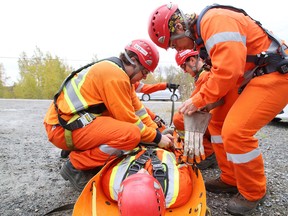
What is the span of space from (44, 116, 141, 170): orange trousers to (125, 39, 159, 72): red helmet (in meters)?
0.76

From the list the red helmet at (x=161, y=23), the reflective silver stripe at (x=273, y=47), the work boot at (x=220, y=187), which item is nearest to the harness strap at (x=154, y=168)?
the work boot at (x=220, y=187)

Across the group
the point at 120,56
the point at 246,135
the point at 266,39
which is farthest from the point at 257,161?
the point at 120,56

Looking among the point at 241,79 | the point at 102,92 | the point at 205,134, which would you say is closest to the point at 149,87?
the point at 205,134

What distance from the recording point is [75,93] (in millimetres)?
2766

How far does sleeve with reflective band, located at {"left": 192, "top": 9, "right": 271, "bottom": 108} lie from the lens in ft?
6.66

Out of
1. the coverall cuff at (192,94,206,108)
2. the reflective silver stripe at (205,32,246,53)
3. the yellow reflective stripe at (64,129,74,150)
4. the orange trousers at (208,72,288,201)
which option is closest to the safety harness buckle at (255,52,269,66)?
the orange trousers at (208,72,288,201)

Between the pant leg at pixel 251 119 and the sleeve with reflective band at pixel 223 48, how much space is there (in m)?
0.25

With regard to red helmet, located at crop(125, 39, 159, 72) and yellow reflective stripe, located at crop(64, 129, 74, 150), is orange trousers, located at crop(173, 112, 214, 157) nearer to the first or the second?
red helmet, located at crop(125, 39, 159, 72)

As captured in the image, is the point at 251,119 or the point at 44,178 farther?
the point at 44,178

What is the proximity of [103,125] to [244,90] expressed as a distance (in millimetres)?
1436

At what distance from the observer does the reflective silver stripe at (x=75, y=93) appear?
2.70 m

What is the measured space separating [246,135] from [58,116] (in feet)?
6.17

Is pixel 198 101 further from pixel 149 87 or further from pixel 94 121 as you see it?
pixel 149 87

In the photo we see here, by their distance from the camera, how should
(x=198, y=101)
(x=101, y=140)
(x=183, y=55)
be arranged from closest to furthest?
(x=198, y=101), (x=101, y=140), (x=183, y=55)
